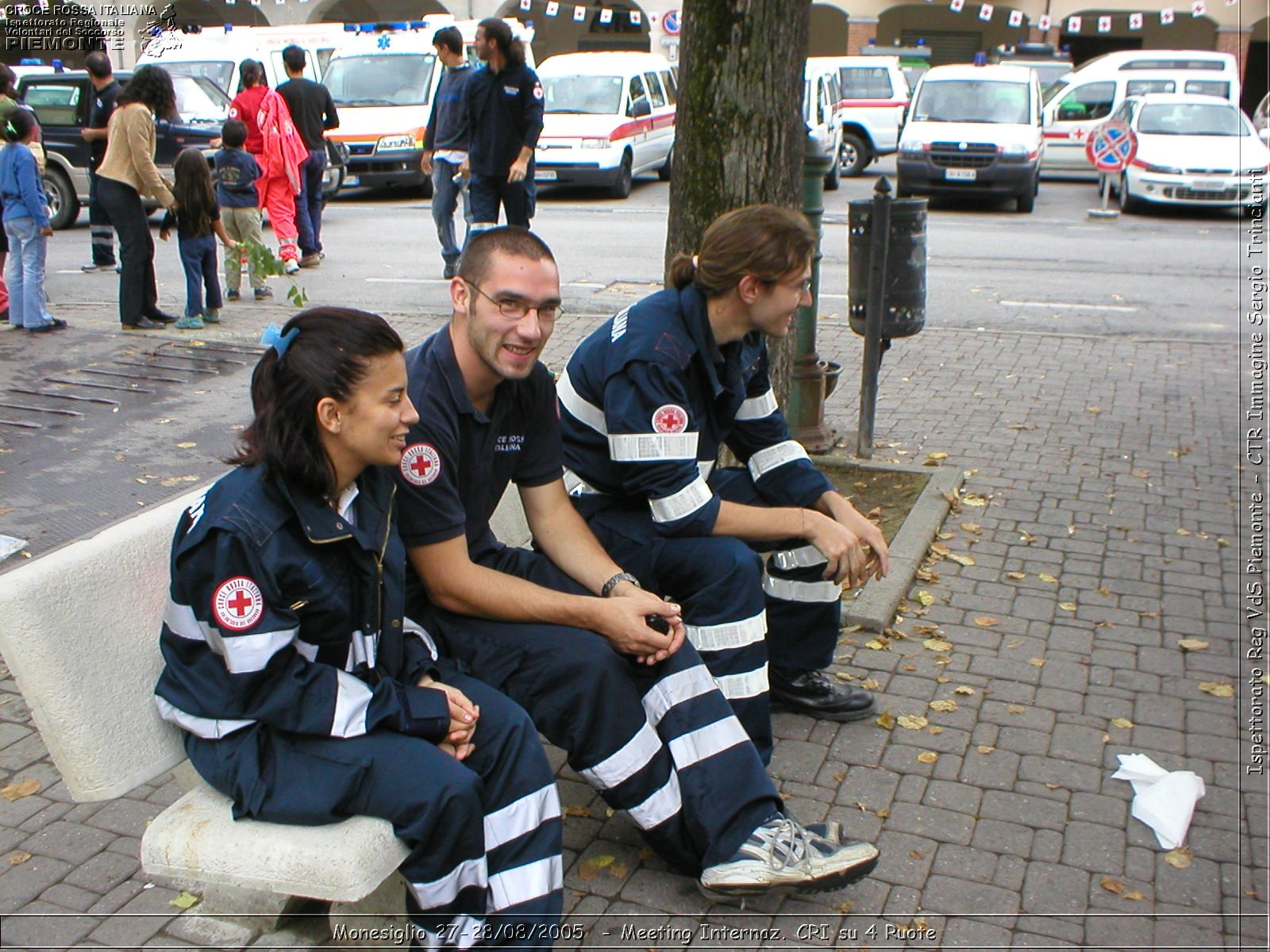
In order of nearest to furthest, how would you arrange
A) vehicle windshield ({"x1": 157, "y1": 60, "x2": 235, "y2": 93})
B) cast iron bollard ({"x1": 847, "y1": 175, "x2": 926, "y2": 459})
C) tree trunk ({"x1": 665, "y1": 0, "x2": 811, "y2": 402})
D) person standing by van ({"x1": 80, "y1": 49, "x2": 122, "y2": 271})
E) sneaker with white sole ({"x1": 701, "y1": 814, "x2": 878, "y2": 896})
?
sneaker with white sole ({"x1": 701, "y1": 814, "x2": 878, "y2": 896}), tree trunk ({"x1": 665, "y1": 0, "x2": 811, "y2": 402}), cast iron bollard ({"x1": 847, "y1": 175, "x2": 926, "y2": 459}), person standing by van ({"x1": 80, "y1": 49, "x2": 122, "y2": 271}), vehicle windshield ({"x1": 157, "y1": 60, "x2": 235, "y2": 93})

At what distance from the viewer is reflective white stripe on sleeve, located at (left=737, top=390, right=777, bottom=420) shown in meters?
3.97

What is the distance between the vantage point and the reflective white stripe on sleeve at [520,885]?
2.67 meters

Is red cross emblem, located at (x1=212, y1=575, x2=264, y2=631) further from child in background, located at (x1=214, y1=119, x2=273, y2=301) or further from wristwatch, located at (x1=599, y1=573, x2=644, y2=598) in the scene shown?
child in background, located at (x1=214, y1=119, x2=273, y2=301)

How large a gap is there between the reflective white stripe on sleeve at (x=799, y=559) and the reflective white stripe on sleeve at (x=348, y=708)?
63.3 inches

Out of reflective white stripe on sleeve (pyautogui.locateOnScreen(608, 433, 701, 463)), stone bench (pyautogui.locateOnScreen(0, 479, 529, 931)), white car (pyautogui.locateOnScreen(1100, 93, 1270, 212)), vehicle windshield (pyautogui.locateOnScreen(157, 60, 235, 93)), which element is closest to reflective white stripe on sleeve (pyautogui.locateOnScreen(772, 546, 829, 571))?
reflective white stripe on sleeve (pyautogui.locateOnScreen(608, 433, 701, 463))

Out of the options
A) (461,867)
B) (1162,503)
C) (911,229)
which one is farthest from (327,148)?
(461,867)

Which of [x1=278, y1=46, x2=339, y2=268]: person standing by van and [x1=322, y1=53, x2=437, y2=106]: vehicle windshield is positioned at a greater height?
[x1=322, y1=53, x2=437, y2=106]: vehicle windshield

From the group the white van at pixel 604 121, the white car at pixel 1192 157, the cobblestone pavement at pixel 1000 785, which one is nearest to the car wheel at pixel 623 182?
the white van at pixel 604 121

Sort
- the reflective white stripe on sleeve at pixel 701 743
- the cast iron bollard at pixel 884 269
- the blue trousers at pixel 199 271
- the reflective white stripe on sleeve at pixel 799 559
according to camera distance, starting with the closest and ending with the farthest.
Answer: the reflective white stripe on sleeve at pixel 701 743 < the reflective white stripe on sleeve at pixel 799 559 < the cast iron bollard at pixel 884 269 < the blue trousers at pixel 199 271

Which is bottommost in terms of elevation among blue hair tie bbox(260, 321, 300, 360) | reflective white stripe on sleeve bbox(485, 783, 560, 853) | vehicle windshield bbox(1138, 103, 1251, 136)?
reflective white stripe on sleeve bbox(485, 783, 560, 853)

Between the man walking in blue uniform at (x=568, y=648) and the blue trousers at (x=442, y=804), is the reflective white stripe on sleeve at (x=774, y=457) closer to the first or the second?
the man walking in blue uniform at (x=568, y=648)

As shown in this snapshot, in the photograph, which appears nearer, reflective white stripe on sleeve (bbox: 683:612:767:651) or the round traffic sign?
reflective white stripe on sleeve (bbox: 683:612:767:651)

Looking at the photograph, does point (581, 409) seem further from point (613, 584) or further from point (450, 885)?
point (450, 885)

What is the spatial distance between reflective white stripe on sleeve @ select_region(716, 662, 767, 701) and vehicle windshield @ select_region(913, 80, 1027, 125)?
1651cm
